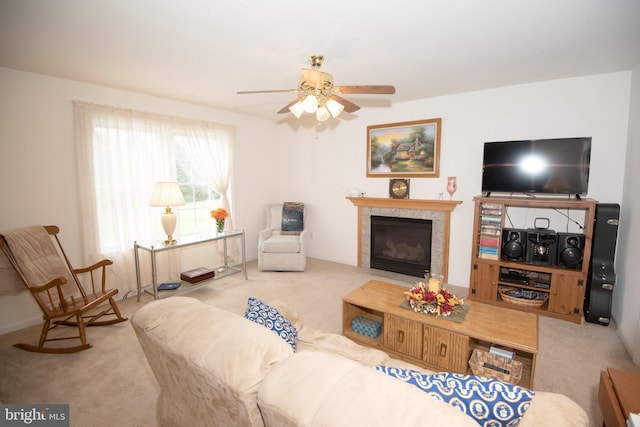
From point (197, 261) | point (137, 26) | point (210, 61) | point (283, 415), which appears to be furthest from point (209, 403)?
point (197, 261)

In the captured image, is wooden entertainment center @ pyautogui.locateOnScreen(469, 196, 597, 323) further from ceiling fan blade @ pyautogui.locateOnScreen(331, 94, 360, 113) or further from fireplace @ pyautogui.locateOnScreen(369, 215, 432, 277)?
ceiling fan blade @ pyautogui.locateOnScreen(331, 94, 360, 113)

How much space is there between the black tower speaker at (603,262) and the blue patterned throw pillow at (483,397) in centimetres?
272

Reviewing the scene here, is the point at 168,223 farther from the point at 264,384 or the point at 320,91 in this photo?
the point at 264,384

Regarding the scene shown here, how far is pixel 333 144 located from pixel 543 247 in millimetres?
3231

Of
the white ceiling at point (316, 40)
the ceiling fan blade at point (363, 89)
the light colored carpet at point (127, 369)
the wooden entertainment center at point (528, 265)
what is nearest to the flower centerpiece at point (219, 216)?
the light colored carpet at point (127, 369)

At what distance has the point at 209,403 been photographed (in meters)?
1.09

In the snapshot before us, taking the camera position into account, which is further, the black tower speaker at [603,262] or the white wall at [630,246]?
the black tower speaker at [603,262]

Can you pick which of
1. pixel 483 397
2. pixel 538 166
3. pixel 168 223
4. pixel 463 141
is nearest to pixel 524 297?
pixel 538 166

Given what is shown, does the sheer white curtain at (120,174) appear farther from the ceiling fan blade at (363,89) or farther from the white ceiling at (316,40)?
the ceiling fan blade at (363,89)

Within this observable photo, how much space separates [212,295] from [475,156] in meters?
3.82

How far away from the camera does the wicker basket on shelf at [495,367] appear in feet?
6.63

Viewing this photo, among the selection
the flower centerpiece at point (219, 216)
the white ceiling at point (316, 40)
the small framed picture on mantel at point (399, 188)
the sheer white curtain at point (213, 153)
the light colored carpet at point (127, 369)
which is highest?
the white ceiling at point (316, 40)

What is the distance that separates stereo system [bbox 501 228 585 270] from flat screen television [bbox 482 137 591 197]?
18.2 inches

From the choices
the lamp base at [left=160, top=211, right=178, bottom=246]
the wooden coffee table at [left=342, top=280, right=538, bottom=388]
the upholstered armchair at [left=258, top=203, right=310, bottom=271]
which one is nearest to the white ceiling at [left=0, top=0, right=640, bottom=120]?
the lamp base at [left=160, top=211, right=178, bottom=246]
